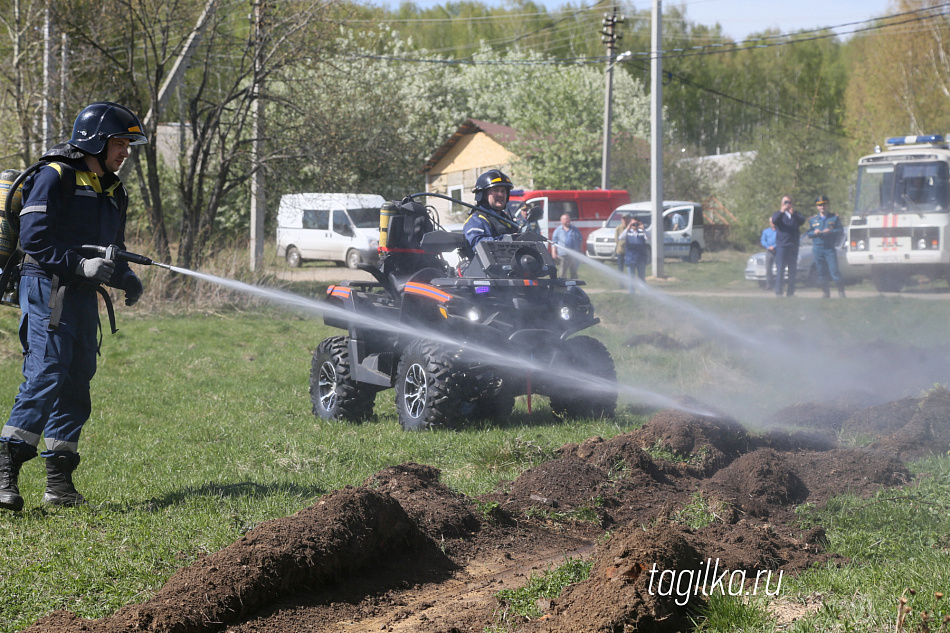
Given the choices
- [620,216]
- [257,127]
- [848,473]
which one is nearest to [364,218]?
[620,216]

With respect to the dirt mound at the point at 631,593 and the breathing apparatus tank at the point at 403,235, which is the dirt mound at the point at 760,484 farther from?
the breathing apparatus tank at the point at 403,235

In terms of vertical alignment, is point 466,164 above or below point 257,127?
above

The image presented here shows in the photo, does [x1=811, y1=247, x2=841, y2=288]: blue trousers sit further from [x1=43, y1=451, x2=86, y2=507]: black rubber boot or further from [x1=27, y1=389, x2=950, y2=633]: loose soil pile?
[x1=43, y1=451, x2=86, y2=507]: black rubber boot

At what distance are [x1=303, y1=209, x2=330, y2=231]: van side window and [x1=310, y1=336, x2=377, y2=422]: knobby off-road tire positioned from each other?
20203 millimetres

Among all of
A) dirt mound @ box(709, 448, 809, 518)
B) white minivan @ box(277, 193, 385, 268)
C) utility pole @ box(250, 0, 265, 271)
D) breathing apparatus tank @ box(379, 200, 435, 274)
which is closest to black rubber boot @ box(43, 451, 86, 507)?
breathing apparatus tank @ box(379, 200, 435, 274)

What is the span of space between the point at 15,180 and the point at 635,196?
35.8 metres

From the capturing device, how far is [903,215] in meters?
19.0

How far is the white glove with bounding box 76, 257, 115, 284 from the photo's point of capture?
484 centimetres

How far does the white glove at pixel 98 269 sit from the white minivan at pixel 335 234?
21.5m

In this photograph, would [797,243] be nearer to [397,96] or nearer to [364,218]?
[397,96]

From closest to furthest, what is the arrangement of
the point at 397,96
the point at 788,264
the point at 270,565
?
1. the point at 270,565
2. the point at 788,264
3. the point at 397,96

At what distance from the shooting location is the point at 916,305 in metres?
15.4

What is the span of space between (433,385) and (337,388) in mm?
1359

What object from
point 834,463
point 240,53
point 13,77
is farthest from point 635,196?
point 834,463
